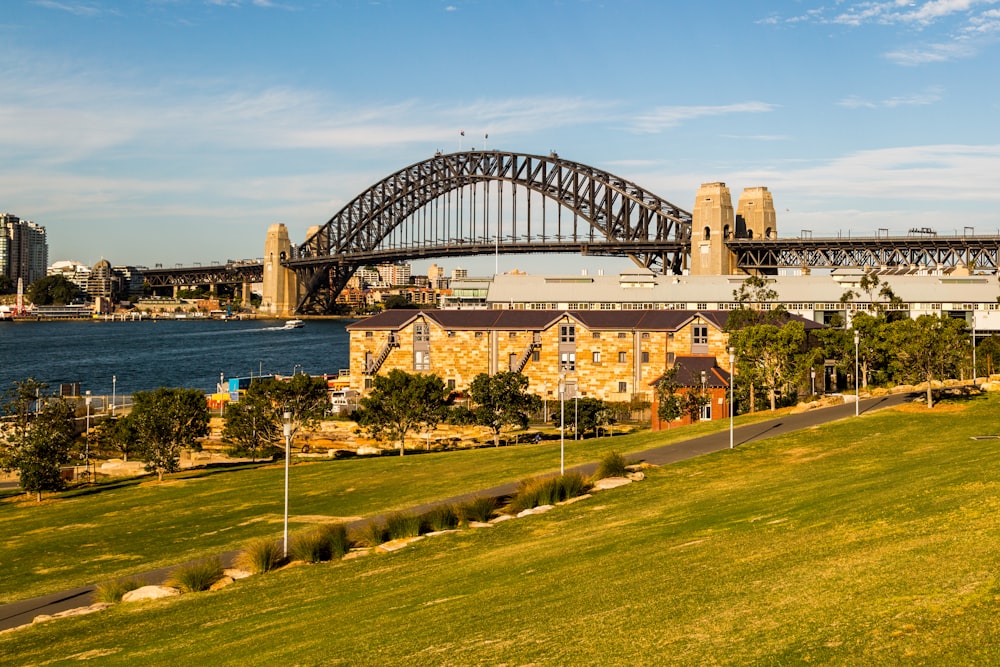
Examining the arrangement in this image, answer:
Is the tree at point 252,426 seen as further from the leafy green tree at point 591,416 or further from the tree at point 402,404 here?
the leafy green tree at point 591,416

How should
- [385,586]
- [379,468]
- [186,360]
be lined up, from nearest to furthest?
[385,586], [379,468], [186,360]

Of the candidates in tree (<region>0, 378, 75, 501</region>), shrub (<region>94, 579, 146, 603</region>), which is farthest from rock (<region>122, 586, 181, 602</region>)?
tree (<region>0, 378, 75, 501</region>)

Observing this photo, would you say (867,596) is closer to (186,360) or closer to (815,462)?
(815,462)

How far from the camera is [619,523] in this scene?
26.4 meters

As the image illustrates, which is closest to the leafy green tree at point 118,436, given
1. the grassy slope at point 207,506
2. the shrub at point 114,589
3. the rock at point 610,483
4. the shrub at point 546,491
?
the grassy slope at point 207,506

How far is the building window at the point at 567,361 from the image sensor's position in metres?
85.2

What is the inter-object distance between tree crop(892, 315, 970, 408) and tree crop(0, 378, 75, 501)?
130ft

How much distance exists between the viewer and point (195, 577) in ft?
82.2

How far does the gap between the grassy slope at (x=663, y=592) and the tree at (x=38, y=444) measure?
2487 cm

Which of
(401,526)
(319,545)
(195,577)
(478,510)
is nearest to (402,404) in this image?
(478,510)

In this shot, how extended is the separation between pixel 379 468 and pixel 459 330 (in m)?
43.1

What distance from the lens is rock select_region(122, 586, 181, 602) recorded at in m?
24.3

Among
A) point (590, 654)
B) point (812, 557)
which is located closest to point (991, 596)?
point (812, 557)

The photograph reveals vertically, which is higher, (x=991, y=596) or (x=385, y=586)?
(x=991, y=596)
